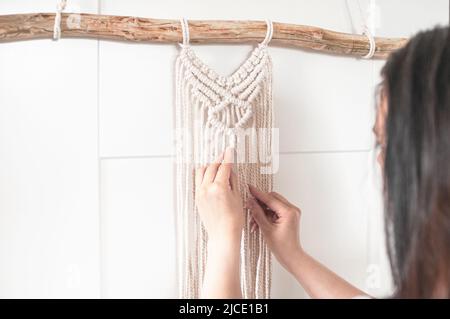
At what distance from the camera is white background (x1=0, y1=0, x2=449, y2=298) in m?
0.73

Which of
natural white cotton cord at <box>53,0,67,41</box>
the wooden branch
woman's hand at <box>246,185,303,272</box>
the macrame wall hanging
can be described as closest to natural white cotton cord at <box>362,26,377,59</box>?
the wooden branch

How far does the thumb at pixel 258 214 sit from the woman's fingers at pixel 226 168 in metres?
0.07

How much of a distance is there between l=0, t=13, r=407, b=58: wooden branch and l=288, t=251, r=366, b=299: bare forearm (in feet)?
1.19

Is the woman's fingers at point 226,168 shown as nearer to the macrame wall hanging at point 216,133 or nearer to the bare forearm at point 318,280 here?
the macrame wall hanging at point 216,133

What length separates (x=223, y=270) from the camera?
712mm

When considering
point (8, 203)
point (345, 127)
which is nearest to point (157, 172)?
point (8, 203)

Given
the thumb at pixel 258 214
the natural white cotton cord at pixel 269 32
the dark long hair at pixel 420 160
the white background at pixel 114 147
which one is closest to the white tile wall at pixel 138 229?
the white background at pixel 114 147

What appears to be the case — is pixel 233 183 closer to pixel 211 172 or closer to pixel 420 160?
pixel 211 172

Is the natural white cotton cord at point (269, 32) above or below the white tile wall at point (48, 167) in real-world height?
above

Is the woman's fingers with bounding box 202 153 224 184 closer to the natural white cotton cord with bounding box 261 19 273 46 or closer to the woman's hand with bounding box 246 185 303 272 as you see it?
the woman's hand with bounding box 246 185 303 272

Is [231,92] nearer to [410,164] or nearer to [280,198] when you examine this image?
[280,198]

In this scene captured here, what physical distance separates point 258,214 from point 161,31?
0.33m

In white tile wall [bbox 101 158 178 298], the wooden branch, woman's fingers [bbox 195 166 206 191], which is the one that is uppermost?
the wooden branch

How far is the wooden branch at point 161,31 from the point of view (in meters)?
0.69
